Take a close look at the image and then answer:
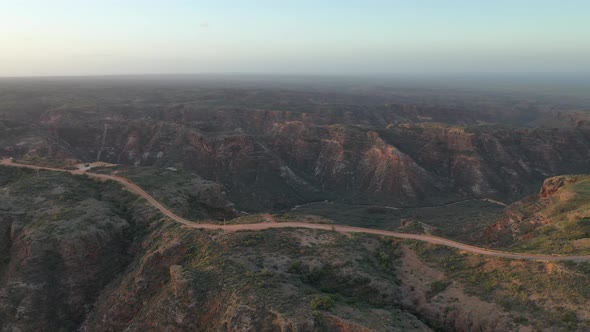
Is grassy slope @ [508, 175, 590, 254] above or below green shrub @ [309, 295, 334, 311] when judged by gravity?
above

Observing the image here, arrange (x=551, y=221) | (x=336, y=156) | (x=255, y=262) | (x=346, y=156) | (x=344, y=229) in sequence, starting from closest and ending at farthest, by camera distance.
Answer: (x=255, y=262) → (x=344, y=229) → (x=551, y=221) → (x=346, y=156) → (x=336, y=156)

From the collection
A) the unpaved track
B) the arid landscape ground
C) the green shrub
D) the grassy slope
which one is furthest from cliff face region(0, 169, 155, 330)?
the grassy slope

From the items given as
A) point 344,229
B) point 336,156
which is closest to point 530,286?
point 344,229

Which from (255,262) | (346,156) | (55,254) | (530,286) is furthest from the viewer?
(346,156)

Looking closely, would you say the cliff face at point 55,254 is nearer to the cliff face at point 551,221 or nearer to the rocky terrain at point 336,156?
the rocky terrain at point 336,156

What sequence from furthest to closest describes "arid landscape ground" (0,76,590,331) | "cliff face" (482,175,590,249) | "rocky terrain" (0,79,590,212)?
"rocky terrain" (0,79,590,212) < "cliff face" (482,175,590,249) < "arid landscape ground" (0,76,590,331)

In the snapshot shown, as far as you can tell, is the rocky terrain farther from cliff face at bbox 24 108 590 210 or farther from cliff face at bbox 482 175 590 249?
cliff face at bbox 482 175 590 249

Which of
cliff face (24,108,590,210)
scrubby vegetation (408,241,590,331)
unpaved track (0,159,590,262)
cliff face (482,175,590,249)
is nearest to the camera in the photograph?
scrubby vegetation (408,241,590,331)

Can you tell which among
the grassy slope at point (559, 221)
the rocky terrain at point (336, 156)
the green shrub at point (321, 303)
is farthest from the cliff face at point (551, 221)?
the rocky terrain at point (336, 156)

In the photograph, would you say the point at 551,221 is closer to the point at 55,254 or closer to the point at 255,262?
the point at 255,262

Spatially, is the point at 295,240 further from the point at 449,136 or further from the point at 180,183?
the point at 449,136

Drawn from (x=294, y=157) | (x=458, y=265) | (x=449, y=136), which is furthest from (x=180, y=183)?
(x=449, y=136)
